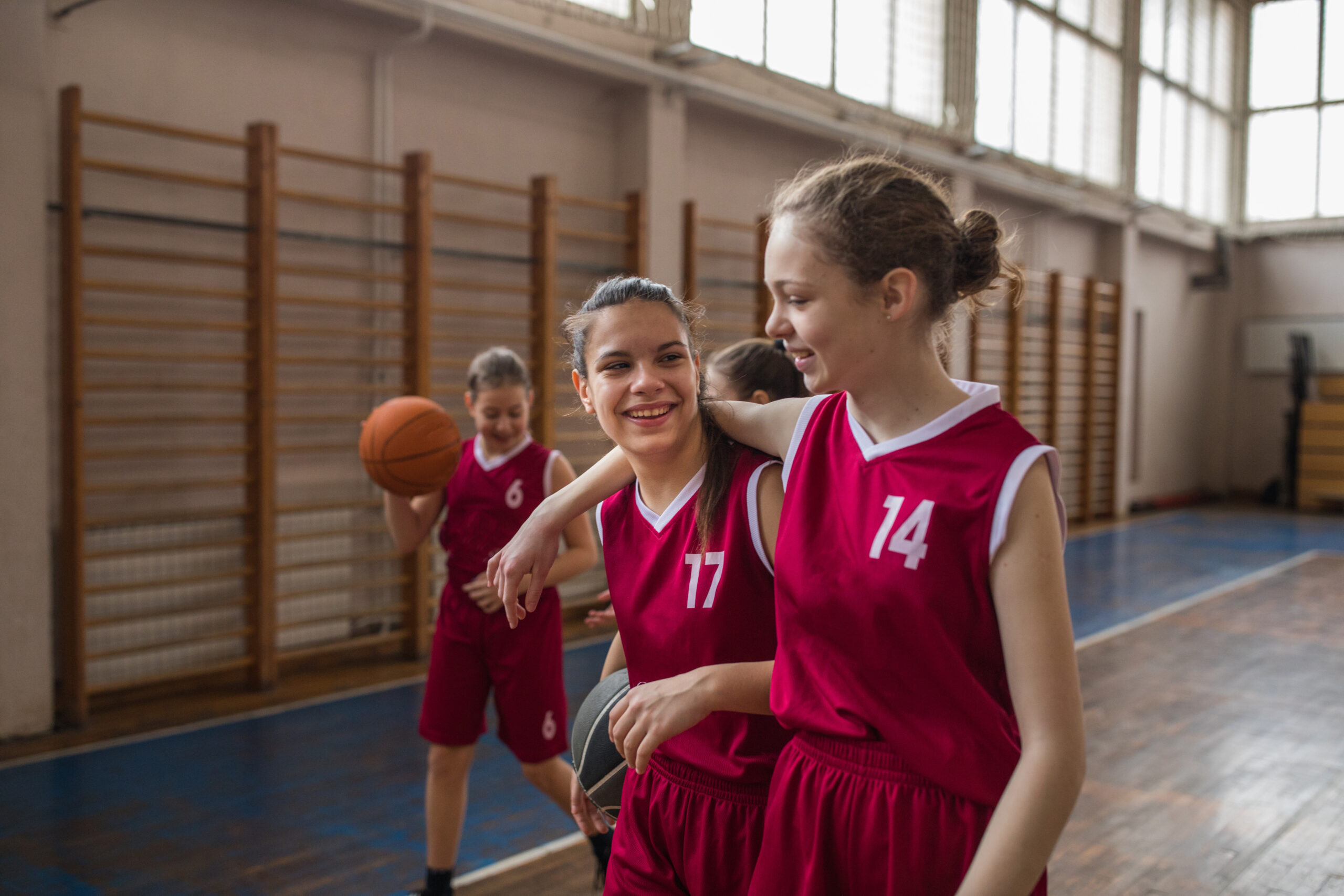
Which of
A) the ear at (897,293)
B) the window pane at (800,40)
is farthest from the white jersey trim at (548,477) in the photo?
the window pane at (800,40)

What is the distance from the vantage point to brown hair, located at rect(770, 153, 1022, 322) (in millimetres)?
1088

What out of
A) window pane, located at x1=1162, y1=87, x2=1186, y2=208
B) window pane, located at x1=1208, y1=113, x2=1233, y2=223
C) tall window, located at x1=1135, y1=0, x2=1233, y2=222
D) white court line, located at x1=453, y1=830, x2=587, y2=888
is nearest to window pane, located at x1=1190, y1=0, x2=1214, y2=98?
tall window, located at x1=1135, y1=0, x2=1233, y2=222

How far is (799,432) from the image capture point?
4.15 feet

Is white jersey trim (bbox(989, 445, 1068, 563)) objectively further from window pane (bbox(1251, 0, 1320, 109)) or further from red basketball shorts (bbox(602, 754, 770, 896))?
window pane (bbox(1251, 0, 1320, 109))

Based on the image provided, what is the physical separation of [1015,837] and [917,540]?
0.29 metres

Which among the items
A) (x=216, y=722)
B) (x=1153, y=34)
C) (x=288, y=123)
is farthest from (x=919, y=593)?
(x=1153, y=34)

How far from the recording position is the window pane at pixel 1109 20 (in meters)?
10.8

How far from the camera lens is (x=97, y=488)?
13.2ft

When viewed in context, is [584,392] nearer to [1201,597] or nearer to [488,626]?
[488,626]

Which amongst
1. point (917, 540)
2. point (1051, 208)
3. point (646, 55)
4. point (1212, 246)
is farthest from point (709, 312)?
point (1212, 246)

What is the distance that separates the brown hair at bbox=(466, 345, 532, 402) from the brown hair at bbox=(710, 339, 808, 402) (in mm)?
749

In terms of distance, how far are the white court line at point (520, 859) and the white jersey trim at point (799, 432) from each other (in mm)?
1854

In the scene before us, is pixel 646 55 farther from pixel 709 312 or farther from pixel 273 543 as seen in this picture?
pixel 273 543

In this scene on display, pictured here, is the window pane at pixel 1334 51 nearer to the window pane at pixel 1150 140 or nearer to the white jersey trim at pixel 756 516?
the window pane at pixel 1150 140
